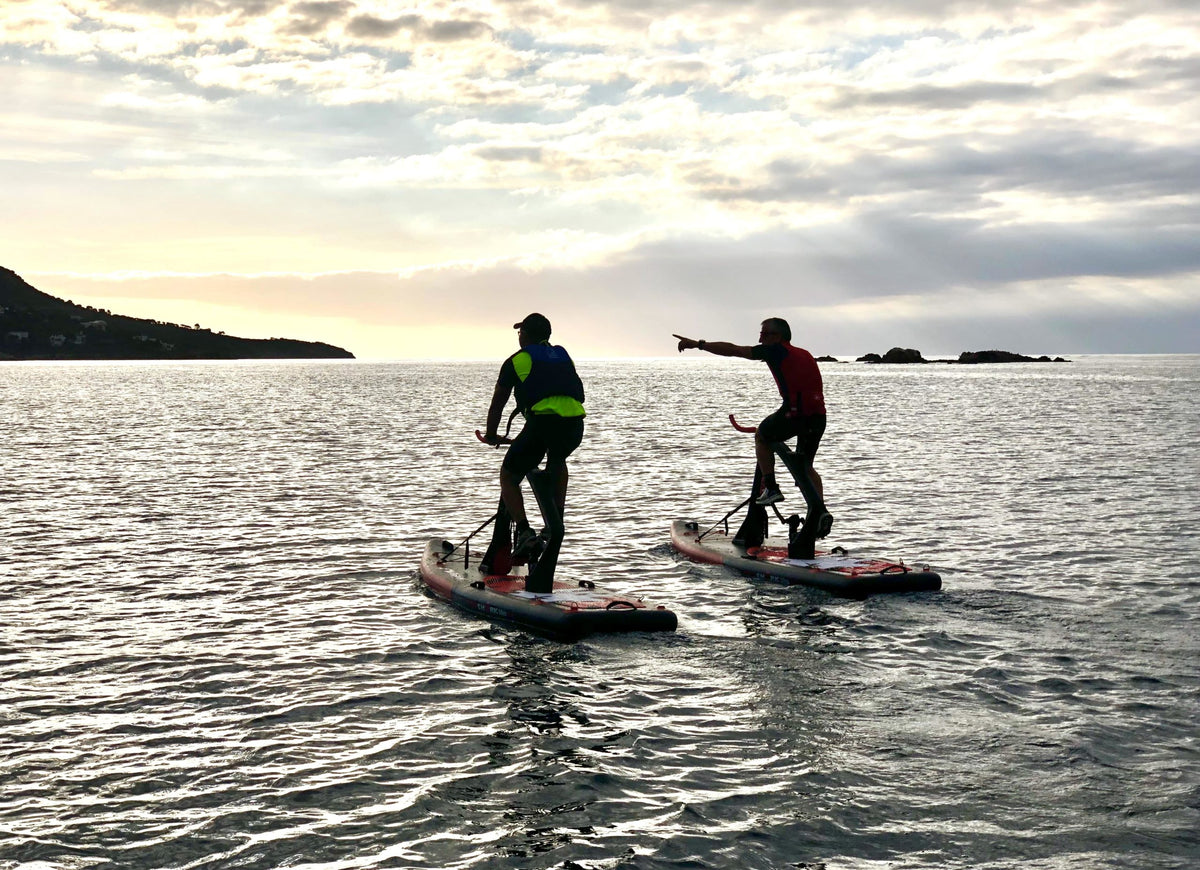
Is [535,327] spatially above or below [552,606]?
above

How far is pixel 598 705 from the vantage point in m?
10.3

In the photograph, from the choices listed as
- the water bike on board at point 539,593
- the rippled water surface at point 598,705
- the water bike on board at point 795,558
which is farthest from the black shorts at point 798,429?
the water bike on board at point 539,593

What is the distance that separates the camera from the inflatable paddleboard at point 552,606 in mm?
12438

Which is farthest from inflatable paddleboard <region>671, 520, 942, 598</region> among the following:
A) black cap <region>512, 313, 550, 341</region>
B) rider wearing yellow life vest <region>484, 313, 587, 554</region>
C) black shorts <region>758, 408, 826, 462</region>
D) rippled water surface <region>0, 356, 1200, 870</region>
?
black cap <region>512, 313, 550, 341</region>

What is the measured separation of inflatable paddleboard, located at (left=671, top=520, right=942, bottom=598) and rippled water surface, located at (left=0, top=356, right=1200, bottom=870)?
1.16 feet

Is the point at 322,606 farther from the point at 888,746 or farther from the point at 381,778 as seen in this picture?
the point at 888,746

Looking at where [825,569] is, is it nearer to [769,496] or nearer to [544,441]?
[769,496]

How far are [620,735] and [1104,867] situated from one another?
13.0 feet

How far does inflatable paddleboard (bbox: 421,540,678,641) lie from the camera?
A: 1244 cm

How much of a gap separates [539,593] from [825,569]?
4.26 metres

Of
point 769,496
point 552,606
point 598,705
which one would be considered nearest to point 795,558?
point 769,496

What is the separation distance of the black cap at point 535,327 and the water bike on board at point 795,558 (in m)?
2.66

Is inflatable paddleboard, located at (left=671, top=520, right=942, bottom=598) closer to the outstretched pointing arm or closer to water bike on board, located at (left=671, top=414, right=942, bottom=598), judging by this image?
water bike on board, located at (left=671, top=414, right=942, bottom=598)

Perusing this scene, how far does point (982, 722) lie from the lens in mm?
9508
